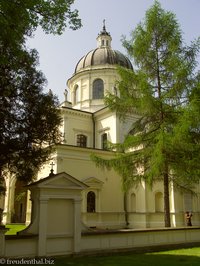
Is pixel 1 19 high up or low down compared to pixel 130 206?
up

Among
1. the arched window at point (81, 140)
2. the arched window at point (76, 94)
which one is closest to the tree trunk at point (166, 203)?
the arched window at point (81, 140)

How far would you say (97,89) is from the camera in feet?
113

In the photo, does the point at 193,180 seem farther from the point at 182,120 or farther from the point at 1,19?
the point at 1,19

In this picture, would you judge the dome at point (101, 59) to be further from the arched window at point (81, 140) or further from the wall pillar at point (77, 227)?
the wall pillar at point (77, 227)

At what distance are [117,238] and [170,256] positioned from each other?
6.90 feet

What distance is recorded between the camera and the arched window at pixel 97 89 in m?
34.5

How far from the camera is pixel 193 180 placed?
1516 cm

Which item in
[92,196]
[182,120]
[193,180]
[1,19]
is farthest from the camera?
[92,196]

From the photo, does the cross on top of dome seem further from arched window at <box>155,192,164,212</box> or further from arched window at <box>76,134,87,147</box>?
arched window at <box>155,192,164,212</box>

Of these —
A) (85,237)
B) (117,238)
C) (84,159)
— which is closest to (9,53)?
(85,237)

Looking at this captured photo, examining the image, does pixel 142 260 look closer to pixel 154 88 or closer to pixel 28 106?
pixel 28 106

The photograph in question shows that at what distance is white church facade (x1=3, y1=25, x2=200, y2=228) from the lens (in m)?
24.2

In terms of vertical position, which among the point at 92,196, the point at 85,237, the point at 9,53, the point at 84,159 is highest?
the point at 9,53

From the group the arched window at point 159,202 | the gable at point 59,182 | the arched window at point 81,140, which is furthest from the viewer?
the arched window at point 81,140
